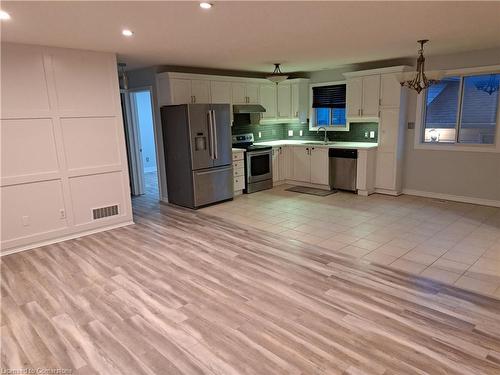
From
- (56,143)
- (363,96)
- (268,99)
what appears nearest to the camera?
(56,143)

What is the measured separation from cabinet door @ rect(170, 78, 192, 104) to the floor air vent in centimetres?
206

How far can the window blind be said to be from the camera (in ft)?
22.3

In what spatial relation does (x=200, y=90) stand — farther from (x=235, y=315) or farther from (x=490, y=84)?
(x=490, y=84)

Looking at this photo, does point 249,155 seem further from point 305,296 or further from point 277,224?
point 305,296

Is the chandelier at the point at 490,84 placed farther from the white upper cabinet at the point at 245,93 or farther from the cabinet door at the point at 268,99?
the white upper cabinet at the point at 245,93

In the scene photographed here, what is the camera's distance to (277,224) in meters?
4.78

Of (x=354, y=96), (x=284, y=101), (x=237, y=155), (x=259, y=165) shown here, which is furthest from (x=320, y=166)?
(x=284, y=101)

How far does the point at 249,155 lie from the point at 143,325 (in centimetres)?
436

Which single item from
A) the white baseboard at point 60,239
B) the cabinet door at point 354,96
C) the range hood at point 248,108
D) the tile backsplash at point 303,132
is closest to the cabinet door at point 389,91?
the cabinet door at point 354,96

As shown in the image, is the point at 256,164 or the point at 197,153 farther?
the point at 256,164

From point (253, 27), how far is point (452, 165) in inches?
166

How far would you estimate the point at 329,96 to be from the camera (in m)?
7.00

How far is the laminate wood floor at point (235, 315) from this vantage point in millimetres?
2166

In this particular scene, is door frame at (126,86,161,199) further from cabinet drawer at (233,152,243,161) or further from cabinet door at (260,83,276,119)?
cabinet door at (260,83,276,119)
